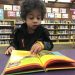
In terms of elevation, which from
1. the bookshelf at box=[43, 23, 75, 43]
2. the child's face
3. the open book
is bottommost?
the bookshelf at box=[43, 23, 75, 43]

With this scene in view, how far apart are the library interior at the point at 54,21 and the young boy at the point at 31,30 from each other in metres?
7.68

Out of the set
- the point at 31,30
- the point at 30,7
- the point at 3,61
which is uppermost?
the point at 30,7

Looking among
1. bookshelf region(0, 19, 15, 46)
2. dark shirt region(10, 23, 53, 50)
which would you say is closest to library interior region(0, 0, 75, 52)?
bookshelf region(0, 19, 15, 46)

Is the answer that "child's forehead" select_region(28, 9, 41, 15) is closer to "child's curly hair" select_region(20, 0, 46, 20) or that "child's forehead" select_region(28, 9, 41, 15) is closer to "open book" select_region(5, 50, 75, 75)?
"child's curly hair" select_region(20, 0, 46, 20)

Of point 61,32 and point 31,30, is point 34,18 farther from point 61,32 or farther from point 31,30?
point 61,32

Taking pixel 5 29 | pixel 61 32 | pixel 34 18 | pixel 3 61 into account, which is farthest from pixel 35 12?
pixel 61 32

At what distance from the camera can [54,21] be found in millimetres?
9648

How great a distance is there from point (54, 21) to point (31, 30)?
8440mm

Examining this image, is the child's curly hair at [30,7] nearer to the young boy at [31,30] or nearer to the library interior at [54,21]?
the young boy at [31,30]

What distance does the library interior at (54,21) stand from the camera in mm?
8977

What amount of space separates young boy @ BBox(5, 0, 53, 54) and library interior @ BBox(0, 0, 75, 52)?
7.68m

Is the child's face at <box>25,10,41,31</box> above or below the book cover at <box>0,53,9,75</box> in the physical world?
above

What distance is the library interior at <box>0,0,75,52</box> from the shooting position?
8.98m

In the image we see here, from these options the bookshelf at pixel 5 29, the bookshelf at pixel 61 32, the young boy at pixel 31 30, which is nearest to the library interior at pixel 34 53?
the young boy at pixel 31 30
